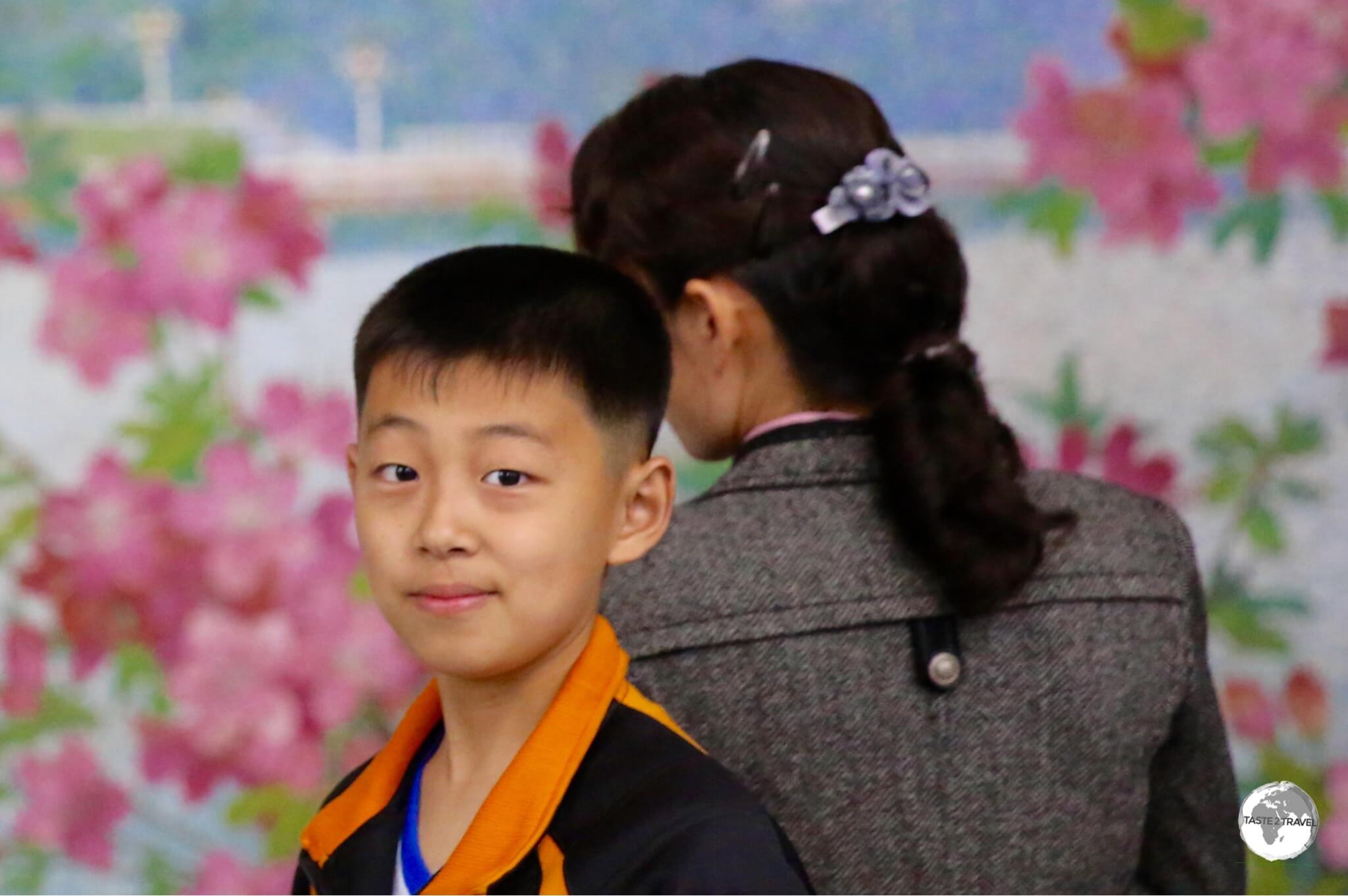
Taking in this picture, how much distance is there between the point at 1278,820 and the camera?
1.44m

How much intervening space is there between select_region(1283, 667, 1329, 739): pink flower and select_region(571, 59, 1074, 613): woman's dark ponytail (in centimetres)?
84

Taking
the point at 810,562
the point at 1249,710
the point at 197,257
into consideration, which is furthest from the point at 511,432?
the point at 1249,710

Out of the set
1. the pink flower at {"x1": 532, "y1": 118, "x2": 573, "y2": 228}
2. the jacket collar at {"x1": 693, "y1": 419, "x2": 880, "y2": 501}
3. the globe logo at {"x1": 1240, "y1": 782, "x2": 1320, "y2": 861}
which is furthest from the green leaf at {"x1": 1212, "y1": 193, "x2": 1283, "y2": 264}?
the jacket collar at {"x1": 693, "y1": 419, "x2": 880, "y2": 501}

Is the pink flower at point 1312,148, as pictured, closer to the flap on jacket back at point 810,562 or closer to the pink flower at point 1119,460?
the pink flower at point 1119,460

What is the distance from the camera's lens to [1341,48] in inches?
70.0

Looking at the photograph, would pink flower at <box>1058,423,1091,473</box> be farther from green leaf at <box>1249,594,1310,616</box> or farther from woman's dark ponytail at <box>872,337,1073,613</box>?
woman's dark ponytail at <box>872,337,1073,613</box>

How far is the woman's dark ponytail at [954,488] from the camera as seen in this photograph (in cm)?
105

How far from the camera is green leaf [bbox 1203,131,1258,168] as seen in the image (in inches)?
70.4

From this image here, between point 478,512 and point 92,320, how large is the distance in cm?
108

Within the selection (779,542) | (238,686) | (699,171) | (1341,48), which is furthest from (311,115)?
(1341,48)

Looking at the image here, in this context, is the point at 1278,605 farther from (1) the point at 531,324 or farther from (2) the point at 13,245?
(2) the point at 13,245

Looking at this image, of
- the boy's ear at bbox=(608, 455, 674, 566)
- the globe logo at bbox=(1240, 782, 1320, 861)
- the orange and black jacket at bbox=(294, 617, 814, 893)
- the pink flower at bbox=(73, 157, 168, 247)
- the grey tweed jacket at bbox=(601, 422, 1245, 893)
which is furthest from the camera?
the pink flower at bbox=(73, 157, 168, 247)

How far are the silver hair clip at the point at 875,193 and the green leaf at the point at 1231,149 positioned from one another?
82cm

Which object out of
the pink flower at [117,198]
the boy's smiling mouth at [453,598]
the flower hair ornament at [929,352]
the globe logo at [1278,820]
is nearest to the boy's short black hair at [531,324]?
the boy's smiling mouth at [453,598]
